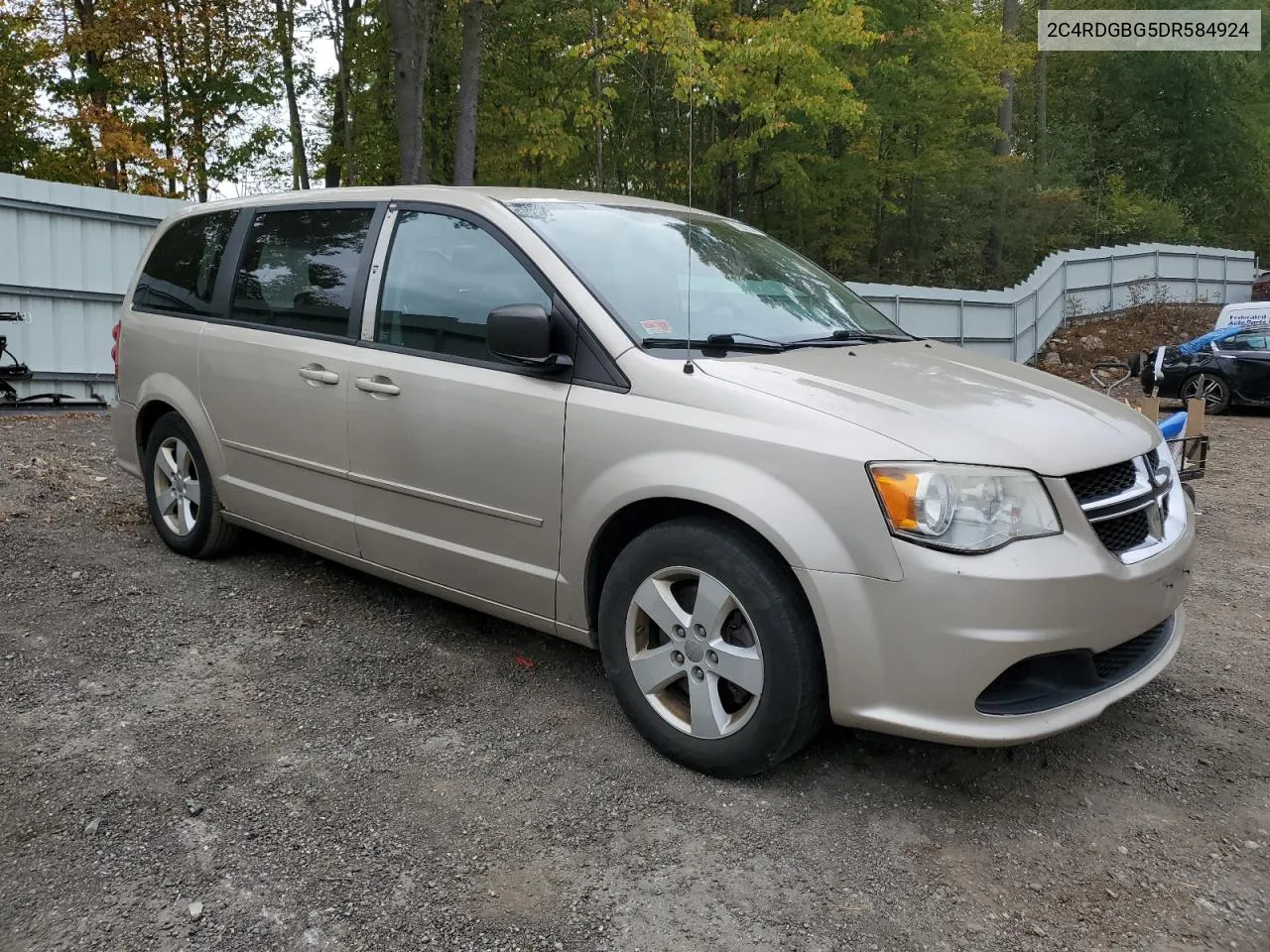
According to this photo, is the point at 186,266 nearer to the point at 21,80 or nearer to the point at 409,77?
the point at 409,77

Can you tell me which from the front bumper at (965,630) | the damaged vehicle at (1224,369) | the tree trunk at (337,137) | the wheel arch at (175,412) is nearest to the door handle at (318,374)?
the wheel arch at (175,412)

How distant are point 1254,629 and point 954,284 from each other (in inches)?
806

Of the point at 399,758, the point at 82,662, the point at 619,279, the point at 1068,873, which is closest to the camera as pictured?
the point at 1068,873

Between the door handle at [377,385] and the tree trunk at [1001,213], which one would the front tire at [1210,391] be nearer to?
the tree trunk at [1001,213]

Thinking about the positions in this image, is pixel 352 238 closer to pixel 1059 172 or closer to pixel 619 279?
pixel 619 279

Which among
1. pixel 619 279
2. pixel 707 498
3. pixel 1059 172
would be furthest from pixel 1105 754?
pixel 1059 172

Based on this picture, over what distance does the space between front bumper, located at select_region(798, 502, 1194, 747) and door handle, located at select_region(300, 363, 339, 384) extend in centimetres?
218

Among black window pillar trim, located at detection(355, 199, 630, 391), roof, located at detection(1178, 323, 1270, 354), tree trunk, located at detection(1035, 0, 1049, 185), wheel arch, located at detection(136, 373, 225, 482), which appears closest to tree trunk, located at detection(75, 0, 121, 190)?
wheel arch, located at detection(136, 373, 225, 482)

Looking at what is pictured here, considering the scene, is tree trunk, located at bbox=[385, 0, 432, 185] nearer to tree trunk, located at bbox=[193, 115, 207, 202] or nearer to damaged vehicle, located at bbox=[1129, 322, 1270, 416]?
tree trunk, located at bbox=[193, 115, 207, 202]

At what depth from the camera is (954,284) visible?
78.3ft

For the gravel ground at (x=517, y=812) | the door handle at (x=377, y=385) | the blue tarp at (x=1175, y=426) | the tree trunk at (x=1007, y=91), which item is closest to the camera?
the gravel ground at (x=517, y=812)

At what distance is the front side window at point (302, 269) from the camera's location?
13.6ft

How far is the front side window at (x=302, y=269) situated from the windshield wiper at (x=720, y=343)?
1449 millimetres

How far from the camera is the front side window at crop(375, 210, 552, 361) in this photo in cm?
360
